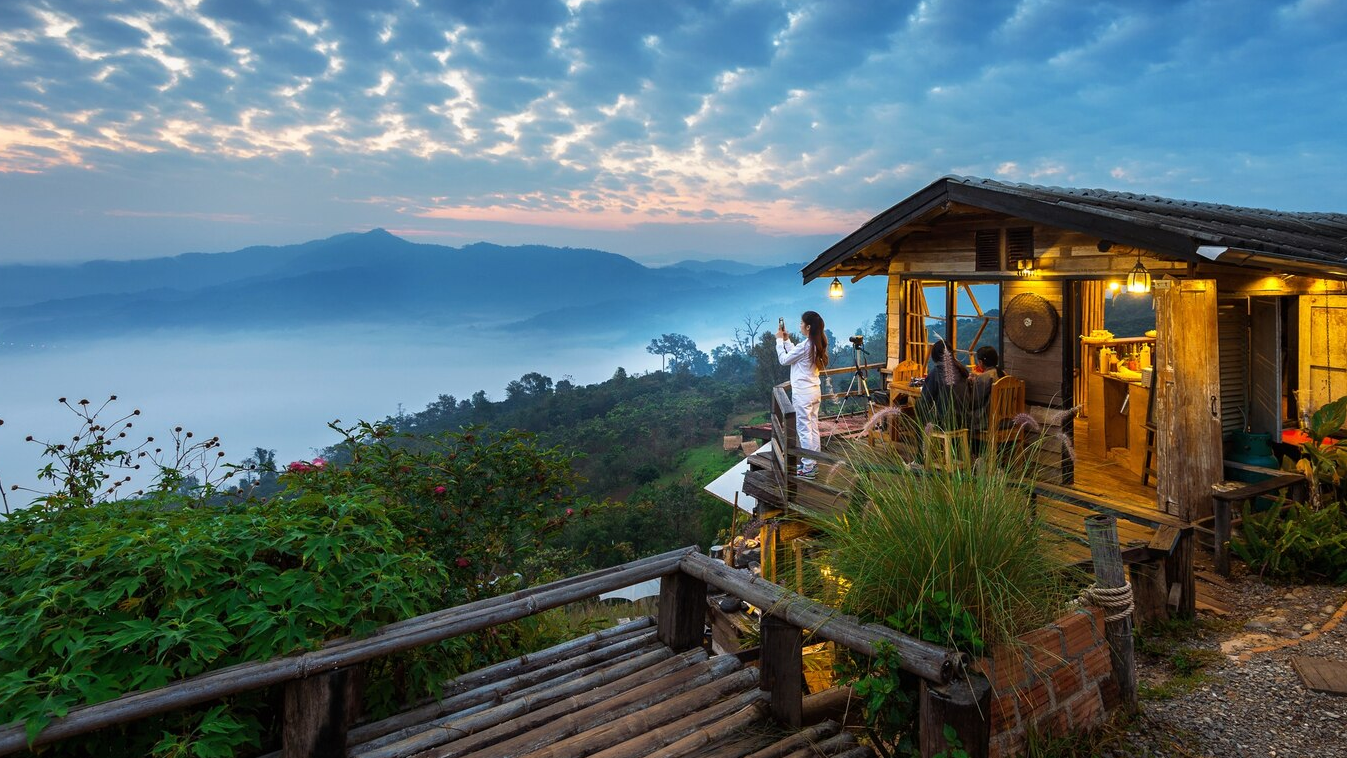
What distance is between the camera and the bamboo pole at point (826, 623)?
2596 millimetres

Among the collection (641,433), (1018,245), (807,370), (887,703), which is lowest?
(641,433)

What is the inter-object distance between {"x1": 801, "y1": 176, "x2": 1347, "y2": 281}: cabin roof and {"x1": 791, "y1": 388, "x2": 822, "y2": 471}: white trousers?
111 inches

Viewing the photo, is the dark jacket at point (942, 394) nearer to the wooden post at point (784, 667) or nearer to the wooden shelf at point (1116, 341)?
the wooden shelf at point (1116, 341)

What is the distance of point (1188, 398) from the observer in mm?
6910

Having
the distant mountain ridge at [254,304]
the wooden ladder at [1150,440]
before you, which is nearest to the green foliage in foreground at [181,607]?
the wooden ladder at [1150,440]

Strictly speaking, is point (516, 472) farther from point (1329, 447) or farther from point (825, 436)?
point (1329, 447)

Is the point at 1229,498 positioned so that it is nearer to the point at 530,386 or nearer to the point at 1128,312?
the point at 1128,312

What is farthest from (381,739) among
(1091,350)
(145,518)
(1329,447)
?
(1091,350)

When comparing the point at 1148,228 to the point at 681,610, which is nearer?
the point at 681,610

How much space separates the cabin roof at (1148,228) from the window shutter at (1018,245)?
71cm

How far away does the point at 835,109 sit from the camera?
6606 cm

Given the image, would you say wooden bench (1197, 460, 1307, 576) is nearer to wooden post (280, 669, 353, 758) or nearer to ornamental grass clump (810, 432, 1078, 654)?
ornamental grass clump (810, 432, 1078, 654)

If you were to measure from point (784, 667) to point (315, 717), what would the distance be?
2021 mm

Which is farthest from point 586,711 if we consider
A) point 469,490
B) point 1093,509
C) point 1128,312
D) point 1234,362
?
point 1128,312
